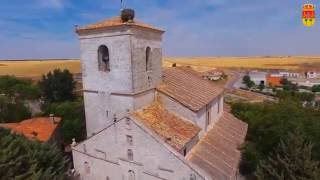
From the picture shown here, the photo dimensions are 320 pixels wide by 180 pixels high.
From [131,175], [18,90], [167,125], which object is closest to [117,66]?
[167,125]

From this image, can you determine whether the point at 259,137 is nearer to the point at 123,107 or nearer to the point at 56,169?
the point at 123,107

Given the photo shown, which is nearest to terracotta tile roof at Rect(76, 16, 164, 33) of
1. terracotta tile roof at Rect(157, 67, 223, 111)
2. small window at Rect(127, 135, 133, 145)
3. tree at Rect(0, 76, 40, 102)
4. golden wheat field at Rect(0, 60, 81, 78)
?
terracotta tile roof at Rect(157, 67, 223, 111)

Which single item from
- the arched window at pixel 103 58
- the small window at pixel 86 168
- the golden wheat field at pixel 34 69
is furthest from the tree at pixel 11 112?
the golden wheat field at pixel 34 69

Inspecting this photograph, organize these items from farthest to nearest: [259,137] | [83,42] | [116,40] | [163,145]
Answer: [259,137] < [83,42] < [116,40] < [163,145]

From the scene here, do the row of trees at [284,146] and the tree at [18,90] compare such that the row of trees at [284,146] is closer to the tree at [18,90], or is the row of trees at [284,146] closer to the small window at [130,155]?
the small window at [130,155]

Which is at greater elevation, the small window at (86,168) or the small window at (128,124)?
the small window at (128,124)

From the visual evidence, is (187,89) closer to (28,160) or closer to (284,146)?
(284,146)

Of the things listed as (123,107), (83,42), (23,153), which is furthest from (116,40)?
(23,153)
